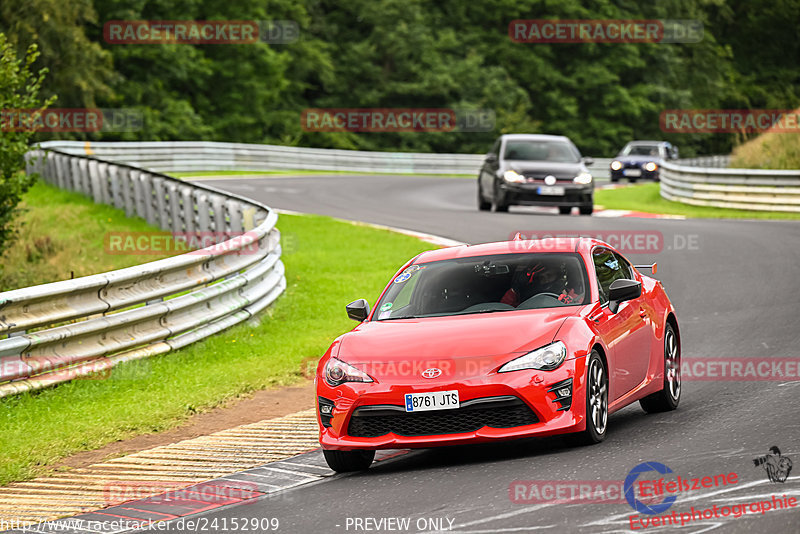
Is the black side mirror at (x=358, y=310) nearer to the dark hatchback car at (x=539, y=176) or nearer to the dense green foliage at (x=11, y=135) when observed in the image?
the dense green foliage at (x=11, y=135)

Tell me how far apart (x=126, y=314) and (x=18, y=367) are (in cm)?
154

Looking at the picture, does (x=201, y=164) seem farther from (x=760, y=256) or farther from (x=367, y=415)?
(x=367, y=415)

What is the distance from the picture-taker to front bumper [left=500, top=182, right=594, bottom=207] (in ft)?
86.6

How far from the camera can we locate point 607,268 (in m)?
9.54

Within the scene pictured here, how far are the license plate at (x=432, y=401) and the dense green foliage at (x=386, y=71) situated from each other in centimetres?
4027

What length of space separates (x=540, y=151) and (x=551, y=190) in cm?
138

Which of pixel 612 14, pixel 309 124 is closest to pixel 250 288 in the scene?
pixel 309 124

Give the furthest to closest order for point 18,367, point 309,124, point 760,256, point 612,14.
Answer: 1. point 612,14
2. point 309,124
3. point 760,256
4. point 18,367

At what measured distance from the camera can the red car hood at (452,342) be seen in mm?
7895

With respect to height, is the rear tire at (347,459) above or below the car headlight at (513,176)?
above

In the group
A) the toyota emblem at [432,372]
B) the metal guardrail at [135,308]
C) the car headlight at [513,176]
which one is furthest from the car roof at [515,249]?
the car headlight at [513,176]

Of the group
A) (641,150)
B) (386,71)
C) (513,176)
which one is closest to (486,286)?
(513,176)

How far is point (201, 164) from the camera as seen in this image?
46000mm

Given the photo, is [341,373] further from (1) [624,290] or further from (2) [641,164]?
(2) [641,164]
